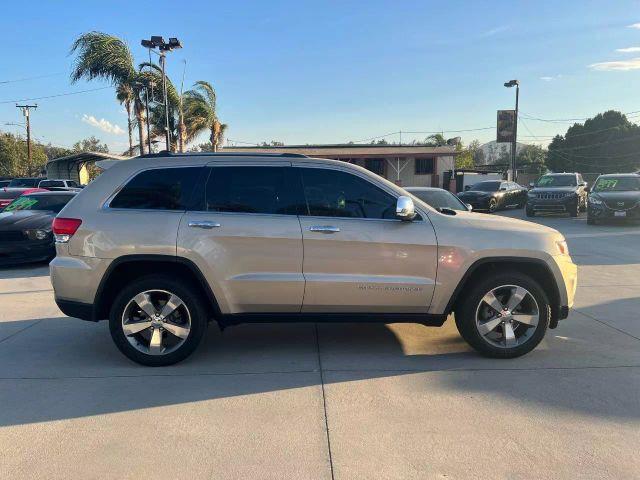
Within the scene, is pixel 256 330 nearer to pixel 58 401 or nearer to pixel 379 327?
pixel 379 327

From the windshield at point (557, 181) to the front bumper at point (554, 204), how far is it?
1303 mm

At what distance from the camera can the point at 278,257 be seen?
4.36 m

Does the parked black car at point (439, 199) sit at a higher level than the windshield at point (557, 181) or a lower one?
lower

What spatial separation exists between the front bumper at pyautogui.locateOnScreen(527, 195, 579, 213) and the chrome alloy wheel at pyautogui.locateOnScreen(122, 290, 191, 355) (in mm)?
17750

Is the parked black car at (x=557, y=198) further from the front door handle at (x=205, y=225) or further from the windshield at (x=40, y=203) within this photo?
the front door handle at (x=205, y=225)

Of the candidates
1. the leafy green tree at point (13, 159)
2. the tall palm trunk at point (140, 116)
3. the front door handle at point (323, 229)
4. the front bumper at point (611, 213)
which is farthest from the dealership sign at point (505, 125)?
the leafy green tree at point (13, 159)

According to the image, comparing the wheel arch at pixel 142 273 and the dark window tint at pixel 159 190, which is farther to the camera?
the dark window tint at pixel 159 190

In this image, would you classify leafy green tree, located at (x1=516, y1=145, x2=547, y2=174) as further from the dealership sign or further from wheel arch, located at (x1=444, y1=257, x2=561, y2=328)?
wheel arch, located at (x1=444, y1=257, x2=561, y2=328)

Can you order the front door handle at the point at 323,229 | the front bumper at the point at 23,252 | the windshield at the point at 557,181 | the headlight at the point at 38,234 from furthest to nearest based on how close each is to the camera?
the windshield at the point at 557,181 < the headlight at the point at 38,234 < the front bumper at the point at 23,252 < the front door handle at the point at 323,229

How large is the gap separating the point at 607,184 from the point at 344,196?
635 inches

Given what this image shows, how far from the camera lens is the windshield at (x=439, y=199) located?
31.7ft

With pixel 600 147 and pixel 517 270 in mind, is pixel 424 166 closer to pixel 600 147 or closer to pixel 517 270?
pixel 517 270

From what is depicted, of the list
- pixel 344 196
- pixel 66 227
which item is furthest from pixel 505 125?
pixel 66 227

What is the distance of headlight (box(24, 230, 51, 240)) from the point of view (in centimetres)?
958
